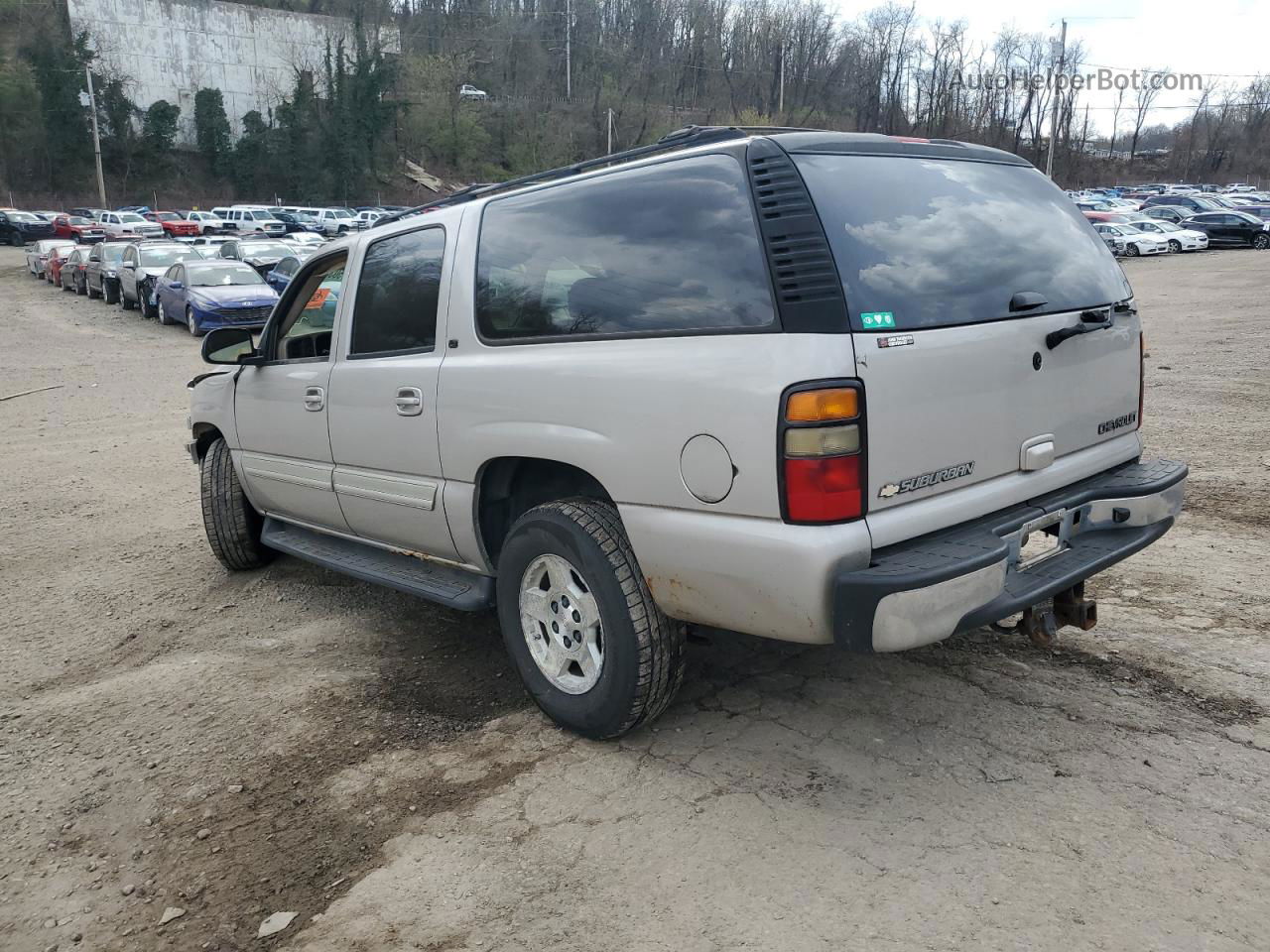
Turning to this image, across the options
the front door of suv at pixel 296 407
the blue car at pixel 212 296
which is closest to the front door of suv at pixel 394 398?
the front door of suv at pixel 296 407

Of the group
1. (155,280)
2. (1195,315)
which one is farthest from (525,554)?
(155,280)

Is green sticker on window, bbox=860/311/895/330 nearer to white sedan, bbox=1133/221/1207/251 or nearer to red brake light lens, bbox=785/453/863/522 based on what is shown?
red brake light lens, bbox=785/453/863/522

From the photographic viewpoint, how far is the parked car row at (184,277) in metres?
19.3

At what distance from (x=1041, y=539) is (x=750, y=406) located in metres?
1.25

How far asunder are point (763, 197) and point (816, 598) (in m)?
1.22

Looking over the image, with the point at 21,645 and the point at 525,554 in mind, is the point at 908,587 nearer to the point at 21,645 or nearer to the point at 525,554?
the point at 525,554

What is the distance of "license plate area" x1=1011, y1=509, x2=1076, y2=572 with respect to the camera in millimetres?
3279

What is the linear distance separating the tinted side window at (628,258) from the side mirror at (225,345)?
201cm

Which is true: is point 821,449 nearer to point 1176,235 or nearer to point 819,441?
point 819,441

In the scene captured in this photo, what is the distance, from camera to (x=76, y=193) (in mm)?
71812

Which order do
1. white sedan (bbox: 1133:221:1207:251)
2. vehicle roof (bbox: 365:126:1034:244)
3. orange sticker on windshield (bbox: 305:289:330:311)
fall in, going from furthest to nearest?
white sedan (bbox: 1133:221:1207:251)
orange sticker on windshield (bbox: 305:289:330:311)
vehicle roof (bbox: 365:126:1034:244)

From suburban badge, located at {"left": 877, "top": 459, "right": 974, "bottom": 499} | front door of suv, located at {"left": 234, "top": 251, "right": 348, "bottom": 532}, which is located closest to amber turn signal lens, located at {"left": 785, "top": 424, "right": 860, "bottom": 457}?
suburban badge, located at {"left": 877, "top": 459, "right": 974, "bottom": 499}

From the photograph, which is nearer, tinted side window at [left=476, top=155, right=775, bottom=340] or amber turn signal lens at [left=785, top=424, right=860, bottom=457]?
amber turn signal lens at [left=785, top=424, right=860, bottom=457]

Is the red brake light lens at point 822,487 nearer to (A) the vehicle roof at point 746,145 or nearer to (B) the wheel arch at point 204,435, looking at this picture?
(A) the vehicle roof at point 746,145
